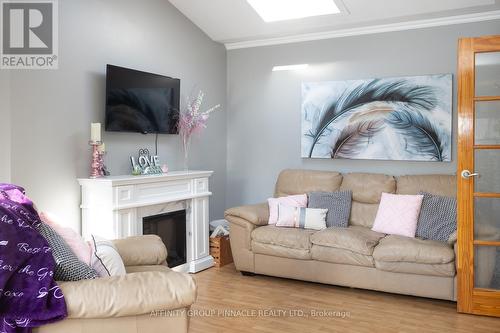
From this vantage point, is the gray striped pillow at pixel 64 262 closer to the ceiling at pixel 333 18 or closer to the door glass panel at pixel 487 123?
the door glass panel at pixel 487 123

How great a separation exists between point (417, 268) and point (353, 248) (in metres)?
0.50

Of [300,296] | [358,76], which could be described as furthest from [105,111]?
[358,76]

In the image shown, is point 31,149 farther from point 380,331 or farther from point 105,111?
point 380,331

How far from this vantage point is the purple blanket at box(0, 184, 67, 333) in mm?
1721

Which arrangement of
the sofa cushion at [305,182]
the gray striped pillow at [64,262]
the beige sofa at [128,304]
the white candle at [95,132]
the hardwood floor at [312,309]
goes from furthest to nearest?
the sofa cushion at [305,182] < the white candle at [95,132] < the hardwood floor at [312,309] < the gray striped pillow at [64,262] < the beige sofa at [128,304]

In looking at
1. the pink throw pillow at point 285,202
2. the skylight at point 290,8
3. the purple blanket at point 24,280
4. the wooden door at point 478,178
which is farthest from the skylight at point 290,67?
the purple blanket at point 24,280

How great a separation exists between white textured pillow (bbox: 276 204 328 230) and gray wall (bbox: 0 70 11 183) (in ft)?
7.61

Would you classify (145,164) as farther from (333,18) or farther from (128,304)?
(128,304)

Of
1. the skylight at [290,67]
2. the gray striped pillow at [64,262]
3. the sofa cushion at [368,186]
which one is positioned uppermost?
the skylight at [290,67]

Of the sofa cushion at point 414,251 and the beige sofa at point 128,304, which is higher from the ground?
the beige sofa at point 128,304

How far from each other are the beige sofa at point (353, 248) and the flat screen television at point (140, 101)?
1.09 meters

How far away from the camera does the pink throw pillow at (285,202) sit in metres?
4.53

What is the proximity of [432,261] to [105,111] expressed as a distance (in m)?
2.80

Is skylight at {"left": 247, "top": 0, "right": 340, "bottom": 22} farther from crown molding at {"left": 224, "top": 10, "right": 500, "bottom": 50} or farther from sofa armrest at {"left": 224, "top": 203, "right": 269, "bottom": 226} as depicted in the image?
sofa armrest at {"left": 224, "top": 203, "right": 269, "bottom": 226}
